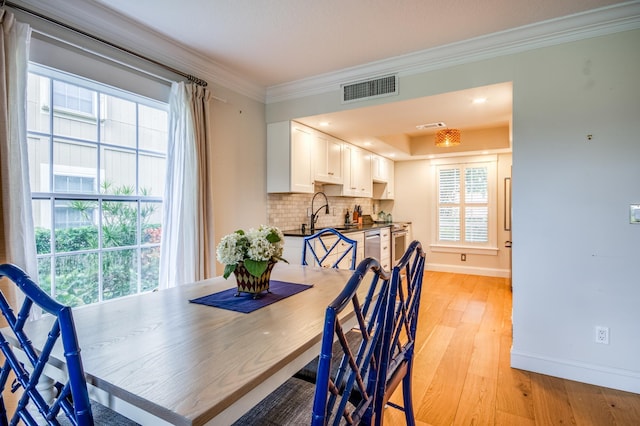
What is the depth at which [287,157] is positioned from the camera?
3.55 metres

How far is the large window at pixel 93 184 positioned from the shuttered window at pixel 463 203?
16.1 feet

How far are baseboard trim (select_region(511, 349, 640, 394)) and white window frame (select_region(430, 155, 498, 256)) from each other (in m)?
3.44

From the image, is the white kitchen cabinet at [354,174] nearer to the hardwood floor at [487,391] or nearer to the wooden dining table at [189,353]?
the hardwood floor at [487,391]

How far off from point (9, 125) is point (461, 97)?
313cm

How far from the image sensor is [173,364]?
87 cm

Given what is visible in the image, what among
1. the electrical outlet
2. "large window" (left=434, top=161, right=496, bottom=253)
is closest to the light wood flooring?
the electrical outlet

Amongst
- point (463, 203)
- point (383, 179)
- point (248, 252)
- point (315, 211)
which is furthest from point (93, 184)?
point (463, 203)

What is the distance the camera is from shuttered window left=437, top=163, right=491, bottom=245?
5.63 metres

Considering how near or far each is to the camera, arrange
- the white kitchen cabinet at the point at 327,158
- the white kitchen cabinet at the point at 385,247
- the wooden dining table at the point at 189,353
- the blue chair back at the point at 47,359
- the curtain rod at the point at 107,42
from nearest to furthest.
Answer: the blue chair back at the point at 47,359
the wooden dining table at the point at 189,353
the curtain rod at the point at 107,42
the white kitchen cabinet at the point at 327,158
the white kitchen cabinet at the point at 385,247

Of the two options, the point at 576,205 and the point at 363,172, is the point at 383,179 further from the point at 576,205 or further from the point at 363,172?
the point at 576,205

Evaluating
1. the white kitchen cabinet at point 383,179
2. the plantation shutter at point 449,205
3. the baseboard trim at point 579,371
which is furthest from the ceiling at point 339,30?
the plantation shutter at point 449,205

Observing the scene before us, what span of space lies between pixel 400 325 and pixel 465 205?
5054 mm

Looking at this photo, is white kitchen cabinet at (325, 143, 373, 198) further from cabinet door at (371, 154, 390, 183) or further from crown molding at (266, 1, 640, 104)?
crown molding at (266, 1, 640, 104)

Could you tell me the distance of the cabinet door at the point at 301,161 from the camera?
356 cm
